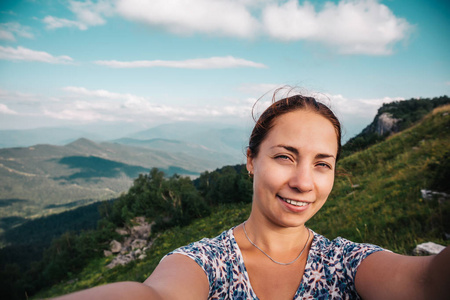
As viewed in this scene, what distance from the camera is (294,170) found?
5.92 ft

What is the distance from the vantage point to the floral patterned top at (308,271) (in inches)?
67.9

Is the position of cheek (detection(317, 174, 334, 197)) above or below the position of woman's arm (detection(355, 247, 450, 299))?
above

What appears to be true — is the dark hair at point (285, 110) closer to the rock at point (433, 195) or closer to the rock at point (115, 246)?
the rock at point (433, 195)

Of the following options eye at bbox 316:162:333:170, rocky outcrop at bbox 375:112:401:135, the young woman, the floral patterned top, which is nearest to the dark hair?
the young woman

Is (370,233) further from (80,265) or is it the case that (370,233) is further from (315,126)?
(80,265)

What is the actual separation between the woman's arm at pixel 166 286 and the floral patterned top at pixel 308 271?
0.07 m

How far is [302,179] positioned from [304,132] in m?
0.38

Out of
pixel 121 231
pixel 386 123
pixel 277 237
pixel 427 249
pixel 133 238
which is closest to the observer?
pixel 277 237

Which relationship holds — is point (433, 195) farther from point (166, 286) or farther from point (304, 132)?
point (166, 286)

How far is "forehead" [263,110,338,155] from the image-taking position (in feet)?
6.03

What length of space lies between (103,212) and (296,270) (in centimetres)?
5471

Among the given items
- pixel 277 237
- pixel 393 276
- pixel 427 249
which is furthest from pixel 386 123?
pixel 393 276

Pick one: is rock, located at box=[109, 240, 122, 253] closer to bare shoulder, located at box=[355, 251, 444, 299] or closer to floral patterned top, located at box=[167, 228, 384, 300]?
floral patterned top, located at box=[167, 228, 384, 300]

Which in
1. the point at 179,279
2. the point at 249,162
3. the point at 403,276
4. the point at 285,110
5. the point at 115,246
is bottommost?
the point at 115,246
